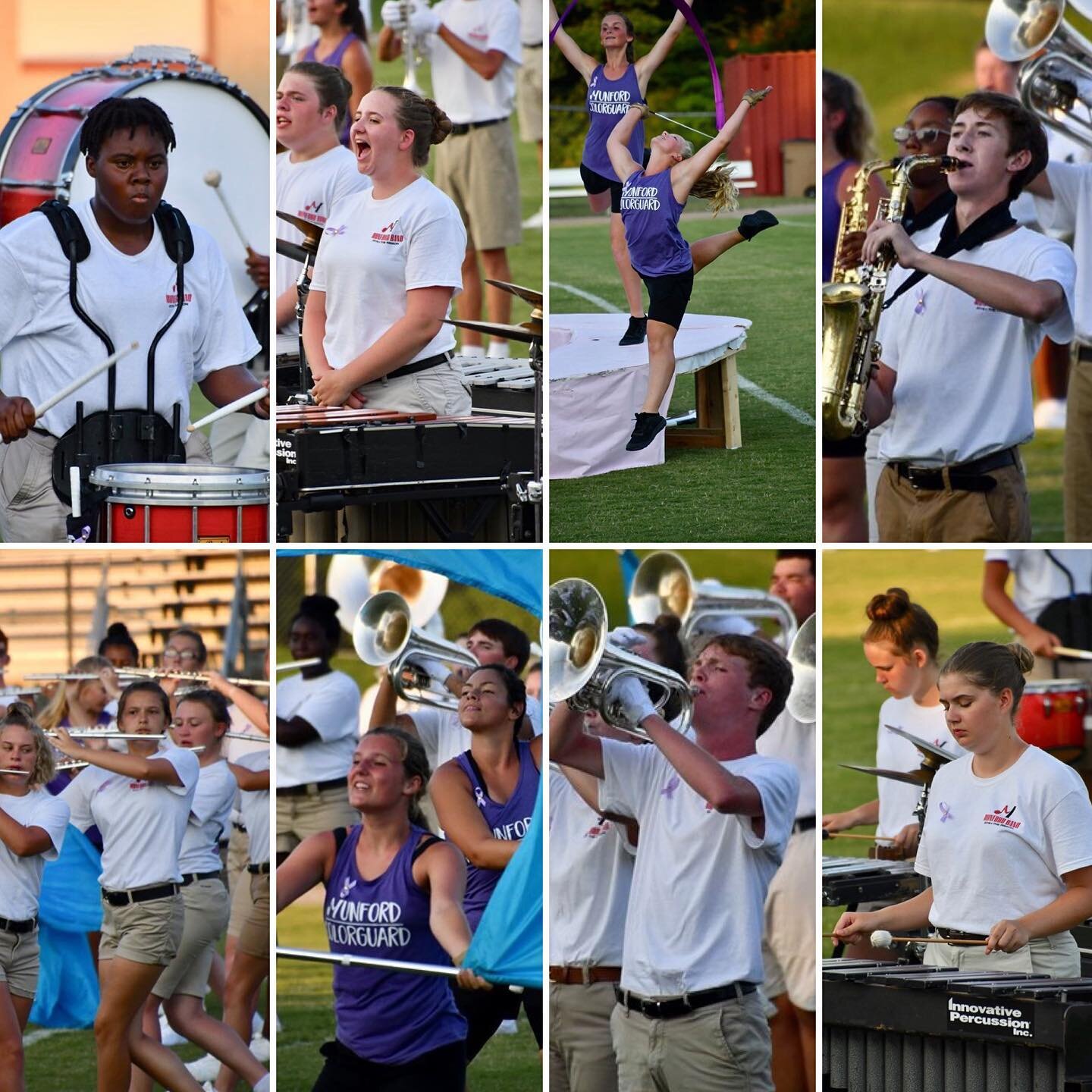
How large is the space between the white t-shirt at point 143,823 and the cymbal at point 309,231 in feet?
5.26

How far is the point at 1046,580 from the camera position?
7012 millimetres

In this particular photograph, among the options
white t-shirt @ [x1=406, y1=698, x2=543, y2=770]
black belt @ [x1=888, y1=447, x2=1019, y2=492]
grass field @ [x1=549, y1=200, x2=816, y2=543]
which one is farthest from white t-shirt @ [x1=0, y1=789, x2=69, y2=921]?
black belt @ [x1=888, y1=447, x2=1019, y2=492]

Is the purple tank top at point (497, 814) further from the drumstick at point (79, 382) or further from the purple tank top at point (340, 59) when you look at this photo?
the purple tank top at point (340, 59)

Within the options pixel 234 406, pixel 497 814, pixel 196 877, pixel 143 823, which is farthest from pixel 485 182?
pixel 196 877

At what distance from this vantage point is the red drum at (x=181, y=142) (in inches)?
256

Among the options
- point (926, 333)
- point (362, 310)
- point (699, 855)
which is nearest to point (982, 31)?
point (926, 333)

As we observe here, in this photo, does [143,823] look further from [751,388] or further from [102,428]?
[751,388]

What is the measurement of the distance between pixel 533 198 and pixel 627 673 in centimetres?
139

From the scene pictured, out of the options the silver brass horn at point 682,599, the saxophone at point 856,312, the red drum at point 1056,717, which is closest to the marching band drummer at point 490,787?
the silver brass horn at point 682,599

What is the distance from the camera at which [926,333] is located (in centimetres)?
577

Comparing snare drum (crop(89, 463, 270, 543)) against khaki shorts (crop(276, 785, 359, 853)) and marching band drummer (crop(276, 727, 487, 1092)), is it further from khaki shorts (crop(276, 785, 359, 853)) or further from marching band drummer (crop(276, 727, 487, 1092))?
khaki shorts (crop(276, 785, 359, 853))

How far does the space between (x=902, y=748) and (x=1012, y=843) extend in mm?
885

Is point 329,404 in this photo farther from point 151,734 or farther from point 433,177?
point 151,734

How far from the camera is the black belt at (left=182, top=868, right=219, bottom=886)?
6715 millimetres
